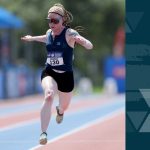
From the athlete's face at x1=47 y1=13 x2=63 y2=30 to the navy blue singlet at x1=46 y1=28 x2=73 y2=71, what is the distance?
0.15 m

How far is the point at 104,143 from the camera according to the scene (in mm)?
13773

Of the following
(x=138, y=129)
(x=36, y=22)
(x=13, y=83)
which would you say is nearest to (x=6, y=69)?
(x=13, y=83)

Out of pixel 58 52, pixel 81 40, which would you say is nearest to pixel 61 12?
pixel 58 52

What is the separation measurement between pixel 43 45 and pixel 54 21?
152ft

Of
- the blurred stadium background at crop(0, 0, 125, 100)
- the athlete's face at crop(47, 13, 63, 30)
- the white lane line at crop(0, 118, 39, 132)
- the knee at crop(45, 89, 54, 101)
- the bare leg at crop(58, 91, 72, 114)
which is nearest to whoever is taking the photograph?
the knee at crop(45, 89, 54, 101)

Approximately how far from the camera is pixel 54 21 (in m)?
11.8

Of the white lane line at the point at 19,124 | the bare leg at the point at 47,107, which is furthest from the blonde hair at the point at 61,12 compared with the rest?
the white lane line at the point at 19,124

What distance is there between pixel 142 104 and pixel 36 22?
47.9m

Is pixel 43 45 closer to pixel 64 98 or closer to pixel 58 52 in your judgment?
pixel 64 98

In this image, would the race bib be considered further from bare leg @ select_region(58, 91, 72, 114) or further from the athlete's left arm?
bare leg @ select_region(58, 91, 72, 114)

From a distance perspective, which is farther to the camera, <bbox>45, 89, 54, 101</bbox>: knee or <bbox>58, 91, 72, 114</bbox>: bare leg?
<bbox>58, 91, 72, 114</bbox>: bare leg

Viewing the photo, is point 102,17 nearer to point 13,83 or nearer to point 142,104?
point 13,83

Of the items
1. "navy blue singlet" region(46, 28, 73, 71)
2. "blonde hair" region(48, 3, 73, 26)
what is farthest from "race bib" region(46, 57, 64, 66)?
"blonde hair" region(48, 3, 73, 26)

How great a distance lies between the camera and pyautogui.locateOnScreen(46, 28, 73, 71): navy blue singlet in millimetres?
11844
